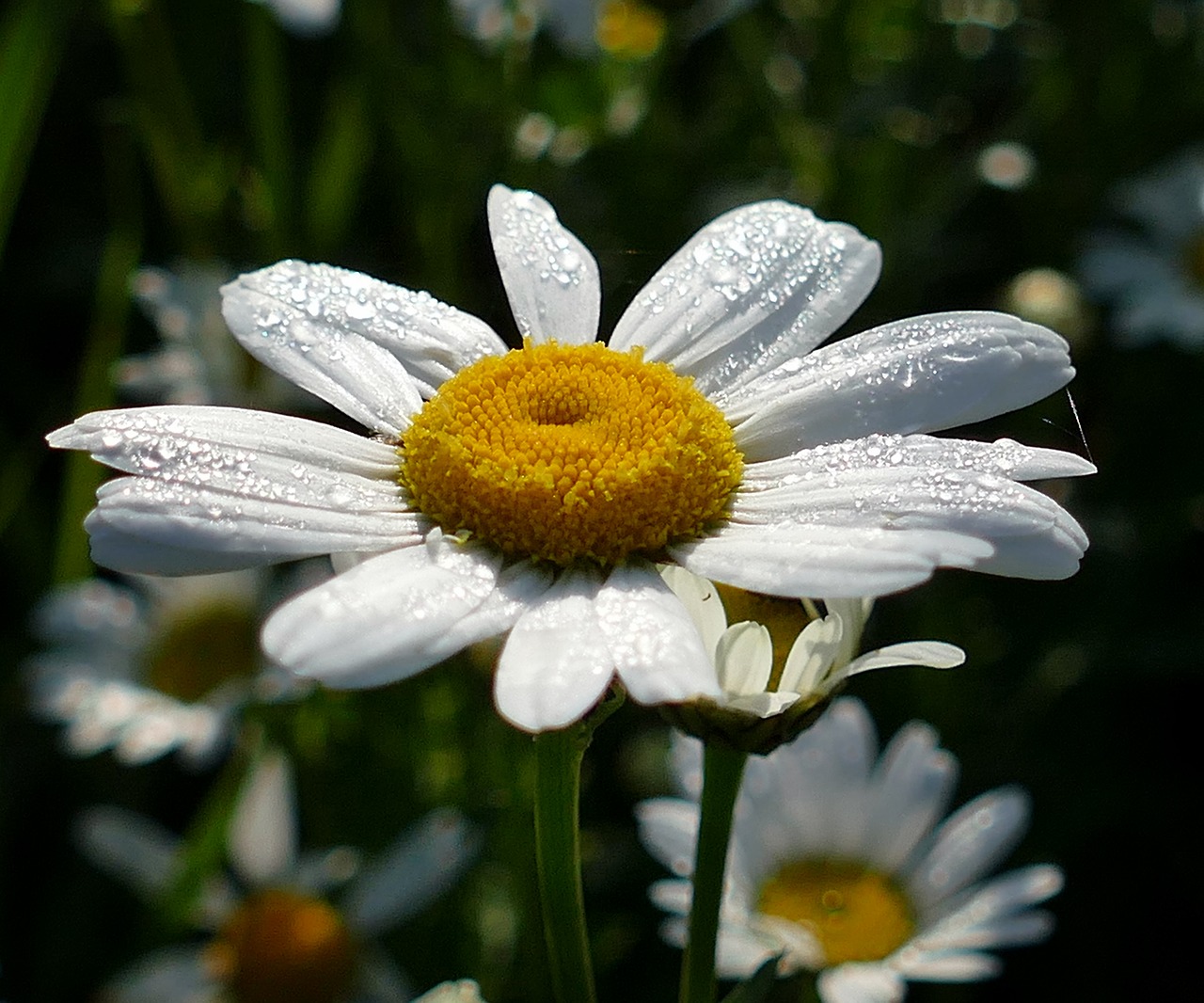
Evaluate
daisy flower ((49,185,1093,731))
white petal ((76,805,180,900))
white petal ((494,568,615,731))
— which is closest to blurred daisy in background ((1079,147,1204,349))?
daisy flower ((49,185,1093,731))

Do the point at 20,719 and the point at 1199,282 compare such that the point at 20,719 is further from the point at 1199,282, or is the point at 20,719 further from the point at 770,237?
the point at 1199,282

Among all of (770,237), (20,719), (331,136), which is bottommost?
(20,719)

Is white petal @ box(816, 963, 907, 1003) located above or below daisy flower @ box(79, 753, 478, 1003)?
above

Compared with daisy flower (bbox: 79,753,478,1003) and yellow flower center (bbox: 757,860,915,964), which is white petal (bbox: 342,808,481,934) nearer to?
daisy flower (bbox: 79,753,478,1003)

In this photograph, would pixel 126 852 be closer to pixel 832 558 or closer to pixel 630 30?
pixel 832 558

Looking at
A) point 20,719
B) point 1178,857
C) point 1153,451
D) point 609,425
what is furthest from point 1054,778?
point 20,719
